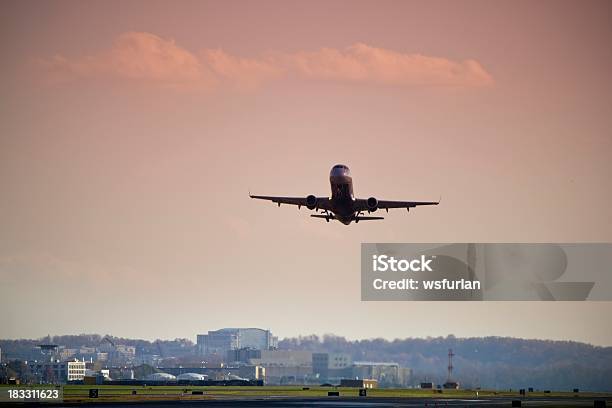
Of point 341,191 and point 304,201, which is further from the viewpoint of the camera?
Answer: point 304,201

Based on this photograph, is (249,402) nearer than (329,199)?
Yes

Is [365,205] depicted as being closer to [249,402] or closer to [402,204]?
[402,204]

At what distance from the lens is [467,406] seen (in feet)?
389

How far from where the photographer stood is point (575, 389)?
639 ft

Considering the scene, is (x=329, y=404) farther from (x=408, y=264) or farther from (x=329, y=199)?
(x=408, y=264)

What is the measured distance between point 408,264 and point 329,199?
192 feet

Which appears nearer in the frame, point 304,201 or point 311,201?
point 311,201

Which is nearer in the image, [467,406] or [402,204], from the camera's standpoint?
[467,406]

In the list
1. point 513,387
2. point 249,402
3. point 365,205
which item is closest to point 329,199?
point 365,205

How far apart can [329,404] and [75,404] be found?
25.3 meters

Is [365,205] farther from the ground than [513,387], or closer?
farther from the ground

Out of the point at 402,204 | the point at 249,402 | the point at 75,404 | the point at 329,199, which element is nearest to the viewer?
the point at 75,404

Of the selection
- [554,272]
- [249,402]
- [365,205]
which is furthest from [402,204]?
[554,272]

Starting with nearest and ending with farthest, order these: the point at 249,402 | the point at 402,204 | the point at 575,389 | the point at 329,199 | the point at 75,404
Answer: the point at 75,404
the point at 249,402
the point at 329,199
the point at 402,204
the point at 575,389
